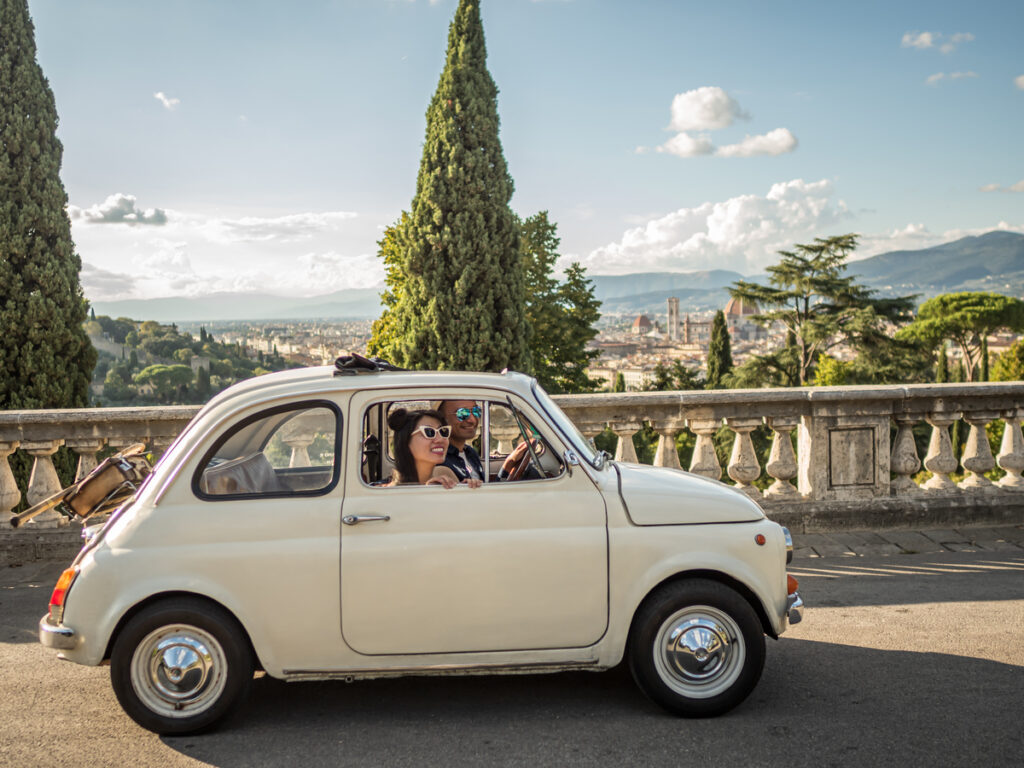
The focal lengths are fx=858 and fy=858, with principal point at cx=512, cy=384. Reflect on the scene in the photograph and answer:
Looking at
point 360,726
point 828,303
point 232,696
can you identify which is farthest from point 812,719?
point 828,303

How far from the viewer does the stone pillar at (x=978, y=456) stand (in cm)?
755

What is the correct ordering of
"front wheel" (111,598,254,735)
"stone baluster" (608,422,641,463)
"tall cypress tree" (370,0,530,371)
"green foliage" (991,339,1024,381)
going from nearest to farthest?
"front wheel" (111,598,254,735)
"stone baluster" (608,422,641,463)
"tall cypress tree" (370,0,530,371)
"green foliage" (991,339,1024,381)

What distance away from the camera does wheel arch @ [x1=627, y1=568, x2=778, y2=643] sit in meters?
3.95

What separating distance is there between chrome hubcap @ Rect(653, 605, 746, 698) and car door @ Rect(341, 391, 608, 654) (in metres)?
0.32

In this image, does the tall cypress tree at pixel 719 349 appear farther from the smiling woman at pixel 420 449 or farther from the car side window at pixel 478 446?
the smiling woman at pixel 420 449

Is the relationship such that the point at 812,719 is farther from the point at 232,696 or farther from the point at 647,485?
the point at 232,696

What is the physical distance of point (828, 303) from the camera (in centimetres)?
6044

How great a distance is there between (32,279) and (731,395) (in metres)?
8.97

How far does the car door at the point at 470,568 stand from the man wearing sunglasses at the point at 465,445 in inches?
8.6

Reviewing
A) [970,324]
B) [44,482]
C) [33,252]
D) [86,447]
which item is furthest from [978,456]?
[970,324]

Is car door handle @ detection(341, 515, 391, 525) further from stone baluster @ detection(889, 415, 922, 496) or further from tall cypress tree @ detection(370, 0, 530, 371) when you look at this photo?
tall cypress tree @ detection(370, 0, 530, 371)

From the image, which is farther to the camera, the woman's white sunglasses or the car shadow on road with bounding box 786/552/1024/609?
the car shadow on road with bounding box 786/552/1024/609

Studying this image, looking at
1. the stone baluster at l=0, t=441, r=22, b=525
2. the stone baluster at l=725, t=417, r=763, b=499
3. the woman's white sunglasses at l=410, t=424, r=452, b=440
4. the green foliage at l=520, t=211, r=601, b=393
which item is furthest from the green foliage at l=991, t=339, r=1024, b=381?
the woman's white sunglasses at l=410, t=424, r=452, b=440

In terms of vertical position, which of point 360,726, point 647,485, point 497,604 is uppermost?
point 647,485
